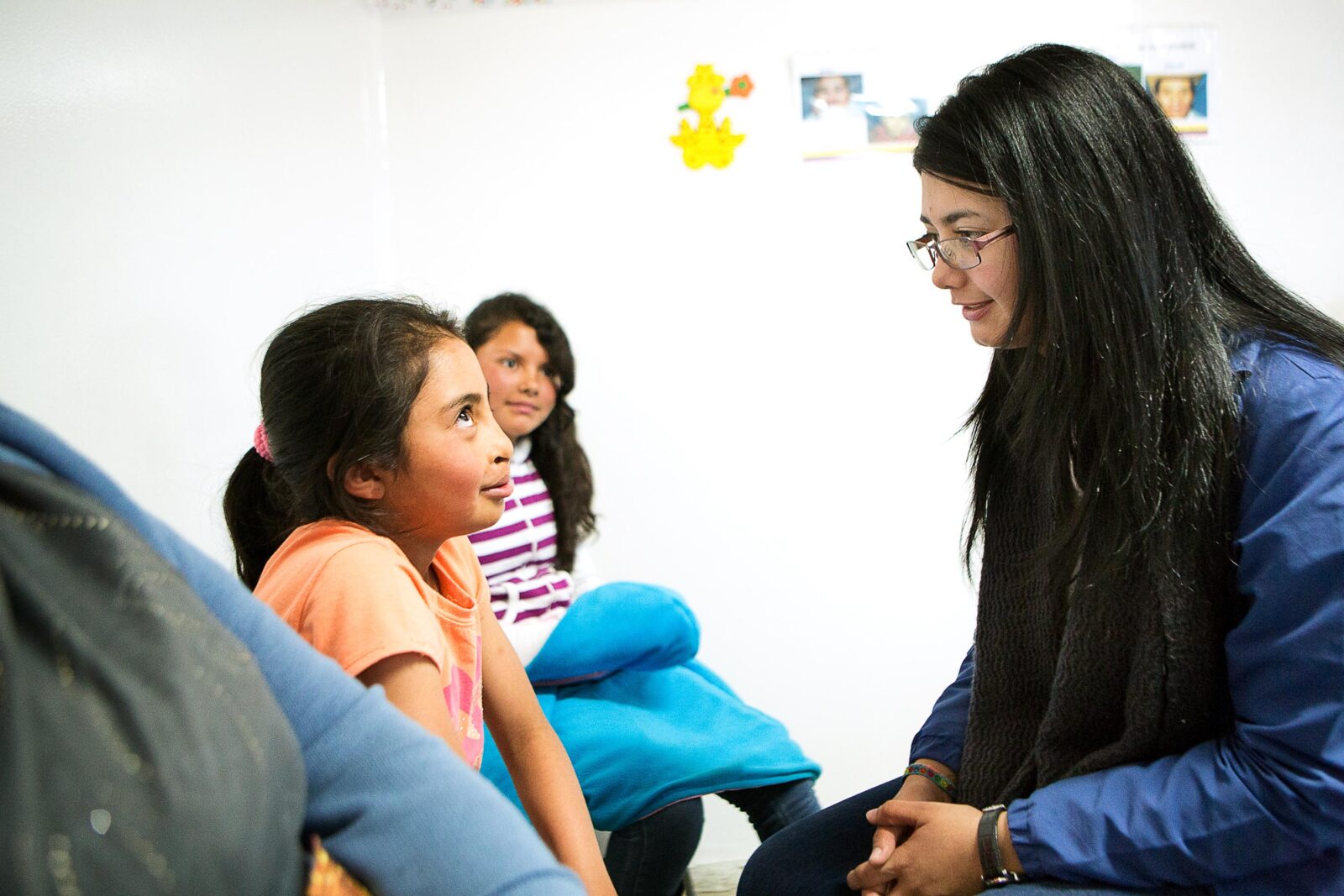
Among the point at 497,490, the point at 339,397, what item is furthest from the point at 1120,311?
the point at 339,397

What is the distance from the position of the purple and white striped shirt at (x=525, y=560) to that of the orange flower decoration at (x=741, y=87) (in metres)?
1.00

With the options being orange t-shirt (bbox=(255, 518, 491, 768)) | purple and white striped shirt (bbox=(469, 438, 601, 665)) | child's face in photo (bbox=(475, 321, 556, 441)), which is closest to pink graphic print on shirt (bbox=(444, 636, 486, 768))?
orange t-shirt (bbox=(255, 518, 491, 768))

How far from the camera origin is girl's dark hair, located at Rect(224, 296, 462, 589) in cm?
107

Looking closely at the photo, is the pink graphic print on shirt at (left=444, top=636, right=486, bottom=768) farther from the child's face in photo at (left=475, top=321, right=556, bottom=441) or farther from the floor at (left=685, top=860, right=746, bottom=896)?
the floor at (left=685, top=860, right=746, bottom=896)

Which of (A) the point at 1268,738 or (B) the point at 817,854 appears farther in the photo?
(B) the point at 817,854

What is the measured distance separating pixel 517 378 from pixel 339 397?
1081 millimetres

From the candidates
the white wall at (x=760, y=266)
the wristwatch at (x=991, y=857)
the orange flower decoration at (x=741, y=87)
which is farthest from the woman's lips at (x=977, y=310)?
the orange flower decoration at (x=741, y=87)

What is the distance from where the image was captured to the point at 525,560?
2.04 metres

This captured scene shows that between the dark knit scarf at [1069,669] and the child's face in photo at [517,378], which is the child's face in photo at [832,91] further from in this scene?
the dark knit scarf at [1069,669]

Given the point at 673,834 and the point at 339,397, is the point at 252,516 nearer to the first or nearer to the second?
the point at 339,397

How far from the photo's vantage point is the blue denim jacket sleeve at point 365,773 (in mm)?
506

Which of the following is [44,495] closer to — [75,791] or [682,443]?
[75,791]

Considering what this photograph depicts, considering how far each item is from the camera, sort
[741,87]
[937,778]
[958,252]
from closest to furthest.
→ [958,252] → [937,778] → [741,87]

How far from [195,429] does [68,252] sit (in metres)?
0.36
